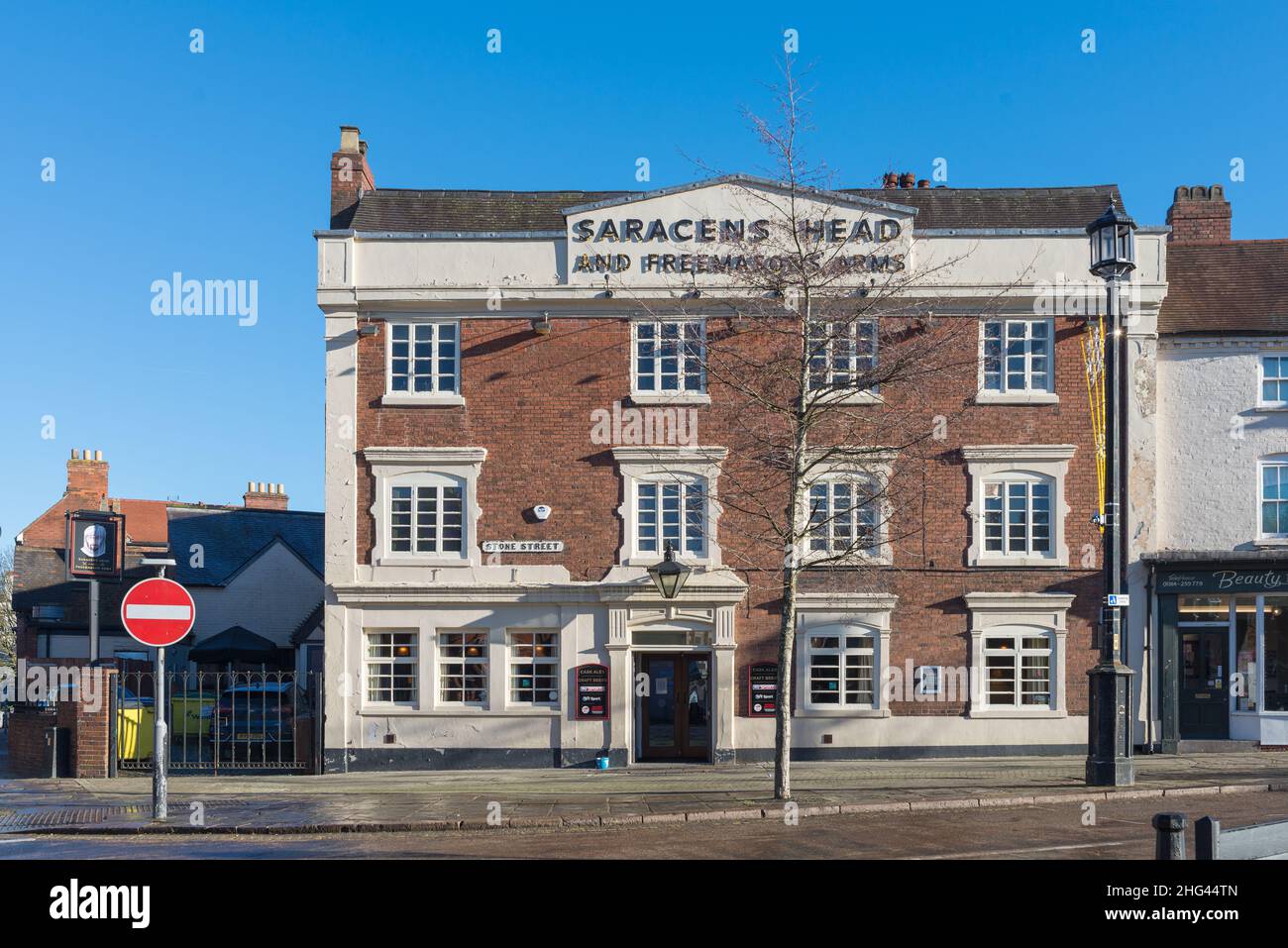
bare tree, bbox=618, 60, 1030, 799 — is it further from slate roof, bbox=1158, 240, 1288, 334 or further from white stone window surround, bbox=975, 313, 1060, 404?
slate roof, bbox=1158, 240, 1288, 334

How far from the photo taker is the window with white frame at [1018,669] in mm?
22297

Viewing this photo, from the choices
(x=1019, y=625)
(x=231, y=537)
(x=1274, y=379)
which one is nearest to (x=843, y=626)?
(x=1019, y=625)

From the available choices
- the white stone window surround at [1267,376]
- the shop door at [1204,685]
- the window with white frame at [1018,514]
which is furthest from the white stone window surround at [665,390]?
the white stone window surround at [1267,376]

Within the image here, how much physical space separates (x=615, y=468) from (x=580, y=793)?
6.75m

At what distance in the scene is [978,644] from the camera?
22.2 m

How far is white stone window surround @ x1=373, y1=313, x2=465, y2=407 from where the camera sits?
22625mm

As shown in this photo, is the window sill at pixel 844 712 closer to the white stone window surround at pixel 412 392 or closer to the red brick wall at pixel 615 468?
the red brick wall at pixel 615 468

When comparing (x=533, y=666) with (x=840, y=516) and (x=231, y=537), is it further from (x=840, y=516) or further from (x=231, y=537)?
(x=231, y=537)

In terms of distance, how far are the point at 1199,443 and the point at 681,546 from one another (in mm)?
10042

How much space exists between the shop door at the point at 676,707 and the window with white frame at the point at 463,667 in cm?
299

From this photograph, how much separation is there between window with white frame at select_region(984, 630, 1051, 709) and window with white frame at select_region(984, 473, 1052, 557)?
1.61m
